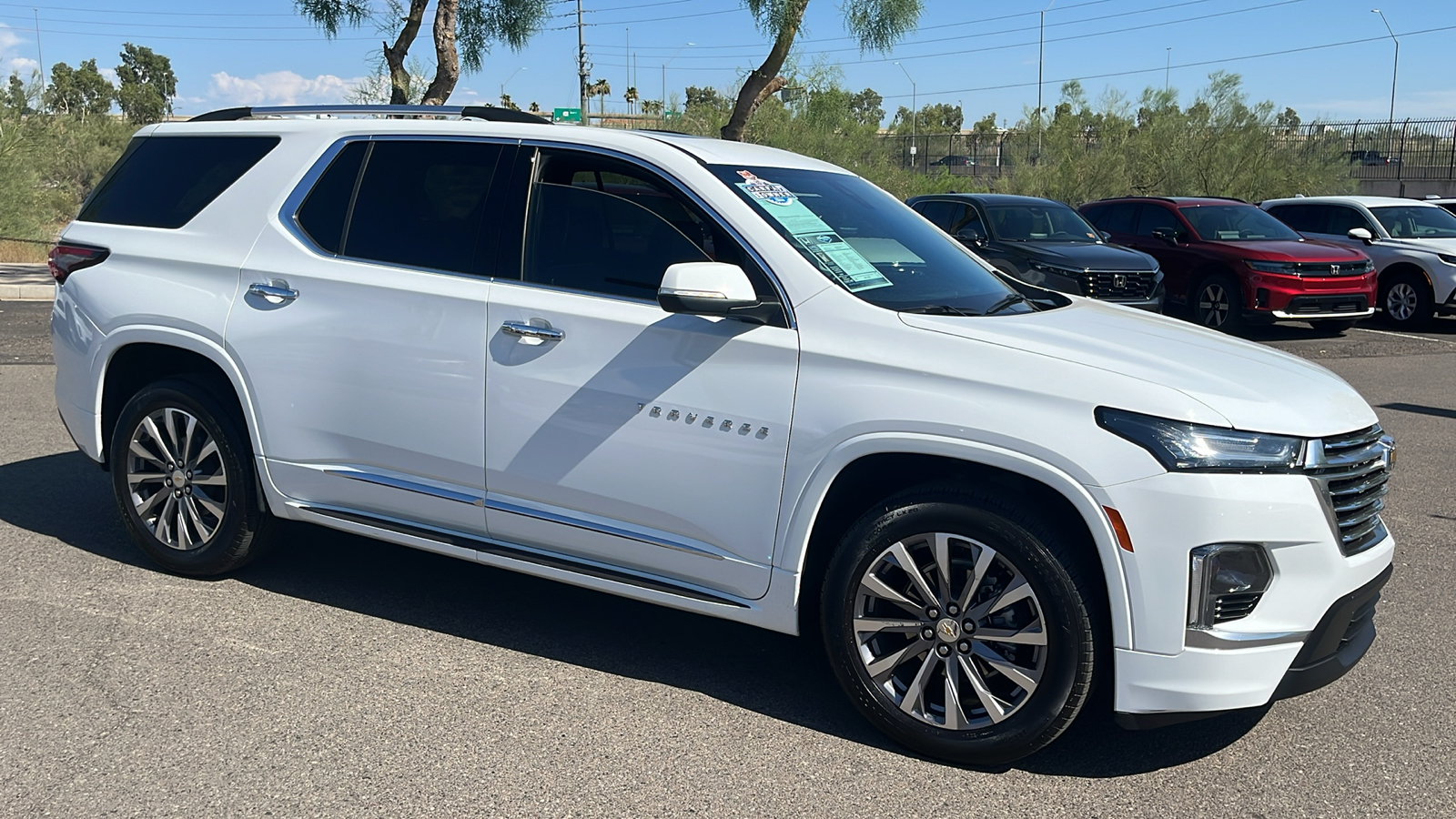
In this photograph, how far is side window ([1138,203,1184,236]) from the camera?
53.0 ft

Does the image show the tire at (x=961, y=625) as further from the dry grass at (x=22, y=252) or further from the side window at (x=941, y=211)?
the dry grass at (x=22, y=252)

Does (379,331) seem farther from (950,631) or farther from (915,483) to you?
(950,631)

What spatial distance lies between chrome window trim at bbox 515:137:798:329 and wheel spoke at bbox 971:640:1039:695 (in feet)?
3.72

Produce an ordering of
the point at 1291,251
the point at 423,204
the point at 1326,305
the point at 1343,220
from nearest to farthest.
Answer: the point at 423,204, the point at 1326,305, the point at 1291,251, the point at 1343,220

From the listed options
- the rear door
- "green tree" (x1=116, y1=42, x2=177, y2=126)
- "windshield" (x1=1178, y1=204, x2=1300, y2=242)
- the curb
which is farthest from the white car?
"green tree" (x1=116, y1=42, x2=177, y2=126)

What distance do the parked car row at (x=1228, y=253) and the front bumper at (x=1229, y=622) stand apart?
9.64 metres

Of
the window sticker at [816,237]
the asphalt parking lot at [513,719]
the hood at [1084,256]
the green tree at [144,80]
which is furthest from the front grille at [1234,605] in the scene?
the green tree at [144,80]

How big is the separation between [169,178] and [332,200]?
0.97m

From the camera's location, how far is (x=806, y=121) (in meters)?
35.1

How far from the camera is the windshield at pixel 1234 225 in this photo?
616 inches

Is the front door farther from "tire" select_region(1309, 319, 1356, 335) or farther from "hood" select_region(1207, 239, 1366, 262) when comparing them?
"tire" select_region(1309, 319, 1356, 335)

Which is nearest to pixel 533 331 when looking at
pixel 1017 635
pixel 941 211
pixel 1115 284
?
→ pixel 1017 635

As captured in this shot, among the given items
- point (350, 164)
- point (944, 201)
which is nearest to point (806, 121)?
point (944, 201)

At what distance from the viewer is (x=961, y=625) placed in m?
3.68
